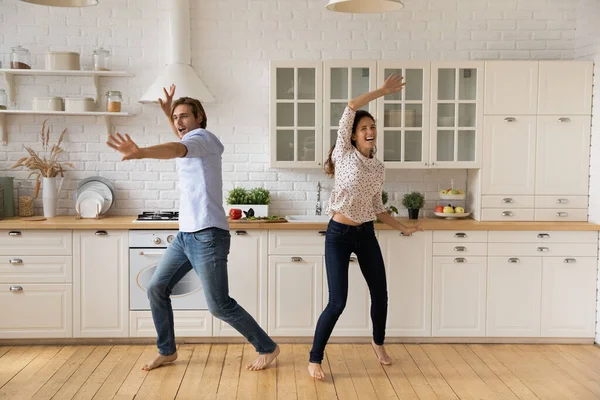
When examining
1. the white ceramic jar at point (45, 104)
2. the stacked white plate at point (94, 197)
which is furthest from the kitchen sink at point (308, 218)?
the white ceramic jar at point (45, 104)

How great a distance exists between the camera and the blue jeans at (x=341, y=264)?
14.4 feet

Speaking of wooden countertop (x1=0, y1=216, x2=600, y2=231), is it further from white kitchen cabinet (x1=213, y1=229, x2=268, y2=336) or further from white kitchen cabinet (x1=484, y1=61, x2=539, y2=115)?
white kitchen cabinet (x1=484, y1=61, x2=539, y2=115)

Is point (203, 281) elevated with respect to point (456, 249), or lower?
lower

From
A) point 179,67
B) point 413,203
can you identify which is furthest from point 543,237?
point 179,67

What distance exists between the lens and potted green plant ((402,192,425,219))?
18.1ft

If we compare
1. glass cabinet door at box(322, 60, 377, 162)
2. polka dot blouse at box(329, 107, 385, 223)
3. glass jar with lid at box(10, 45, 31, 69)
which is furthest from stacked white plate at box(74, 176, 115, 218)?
polka dot blouse at box(329, 107, 385, 223)

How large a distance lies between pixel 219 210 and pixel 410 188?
83.0 inches

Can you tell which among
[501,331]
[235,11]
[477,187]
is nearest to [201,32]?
[235,11]

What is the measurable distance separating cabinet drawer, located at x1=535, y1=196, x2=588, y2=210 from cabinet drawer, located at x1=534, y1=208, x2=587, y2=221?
0.03 meters

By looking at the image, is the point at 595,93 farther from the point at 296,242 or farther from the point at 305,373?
the point at 305,373

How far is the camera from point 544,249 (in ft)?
17.0

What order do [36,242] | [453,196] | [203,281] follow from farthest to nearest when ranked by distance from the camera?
1. [453,196]
2. [36,242]
3. [203,281]

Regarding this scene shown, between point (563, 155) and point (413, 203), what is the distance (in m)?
1.21

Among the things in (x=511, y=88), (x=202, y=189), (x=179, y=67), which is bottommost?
(x=202, y=189)
